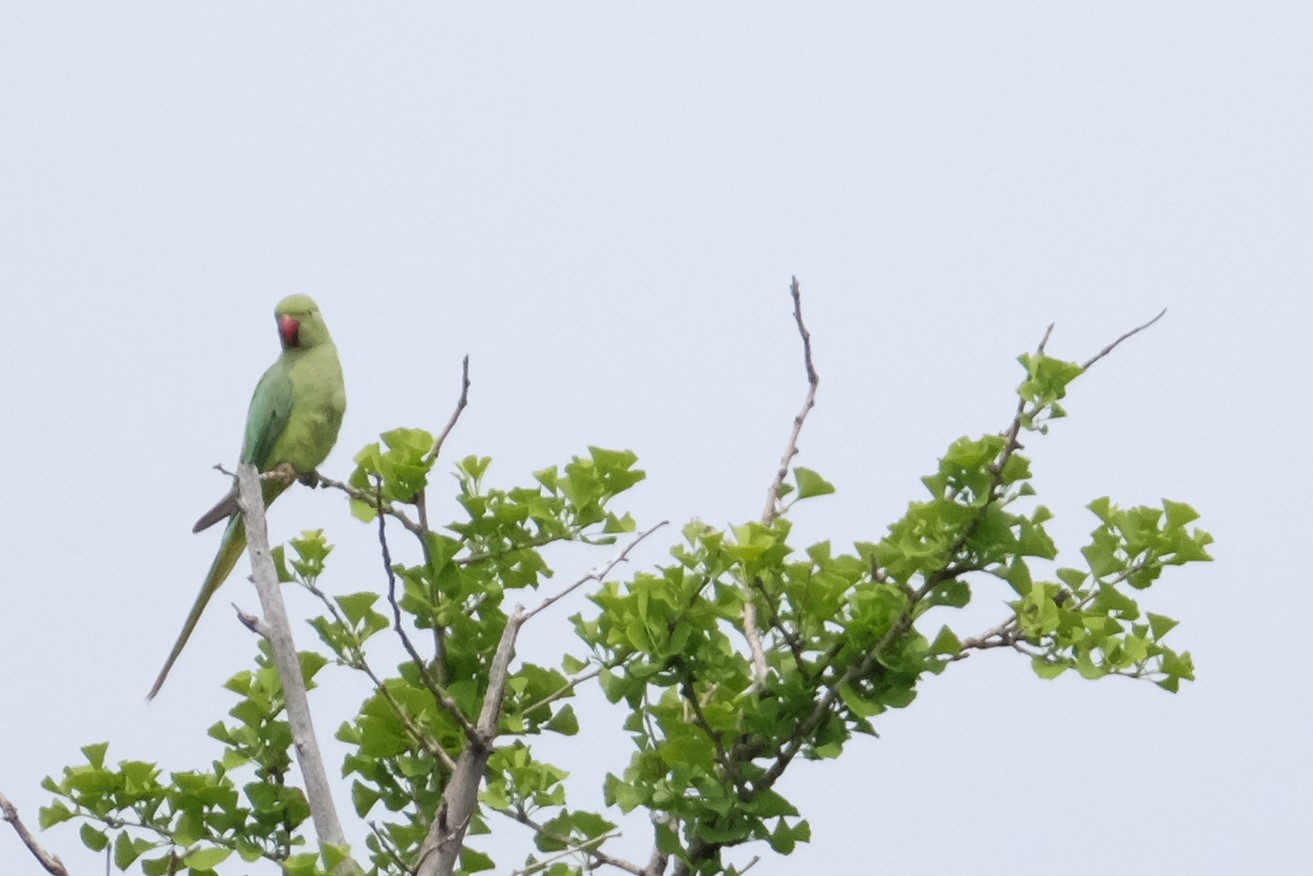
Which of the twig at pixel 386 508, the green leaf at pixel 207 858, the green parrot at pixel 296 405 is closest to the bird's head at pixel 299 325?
the green parrot at pixel 296 405

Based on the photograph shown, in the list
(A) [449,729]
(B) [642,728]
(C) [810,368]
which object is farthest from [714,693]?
(C) [810,368]

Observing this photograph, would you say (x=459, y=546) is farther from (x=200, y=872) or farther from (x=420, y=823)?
(x=200, y=872)

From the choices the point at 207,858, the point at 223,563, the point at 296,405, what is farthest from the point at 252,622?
the point at 296,405

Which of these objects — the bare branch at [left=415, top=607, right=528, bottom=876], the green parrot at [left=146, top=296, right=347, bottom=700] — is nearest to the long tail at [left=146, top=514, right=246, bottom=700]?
the green parrot at [left=146, top=296, right=347, bottom=700]

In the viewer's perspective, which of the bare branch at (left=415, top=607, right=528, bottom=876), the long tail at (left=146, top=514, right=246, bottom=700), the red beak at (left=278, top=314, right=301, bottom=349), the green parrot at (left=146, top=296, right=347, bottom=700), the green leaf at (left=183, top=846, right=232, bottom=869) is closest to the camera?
the bare branch at (left=415, top=607, right=528, bottom=876)

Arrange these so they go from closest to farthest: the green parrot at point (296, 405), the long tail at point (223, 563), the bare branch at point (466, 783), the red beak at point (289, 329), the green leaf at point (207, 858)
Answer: the bare branch at point (466, 783)
the green leaf at point (207, 858)
the long tail at point (223, 563)
the green parrot at point (296, 405)
the red beak at point (289, 329)

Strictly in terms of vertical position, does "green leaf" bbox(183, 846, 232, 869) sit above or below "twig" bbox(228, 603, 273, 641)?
below

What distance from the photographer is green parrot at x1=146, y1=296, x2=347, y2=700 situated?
14.1ft

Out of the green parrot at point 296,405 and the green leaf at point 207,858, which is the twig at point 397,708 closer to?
the green leaf at point 207,858

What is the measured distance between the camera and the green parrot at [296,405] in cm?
430

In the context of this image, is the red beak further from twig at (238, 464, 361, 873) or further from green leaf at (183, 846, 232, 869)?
green leaf at (183, 846, 232, 869)

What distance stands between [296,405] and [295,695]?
190 cm

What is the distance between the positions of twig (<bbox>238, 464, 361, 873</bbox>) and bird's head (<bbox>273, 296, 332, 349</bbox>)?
5.97 ft

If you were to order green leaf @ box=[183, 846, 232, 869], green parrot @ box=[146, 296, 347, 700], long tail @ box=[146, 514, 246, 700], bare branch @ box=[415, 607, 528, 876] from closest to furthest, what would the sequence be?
1. bare branch @ box=[415, 607, 528, 876]
2. green leaf @ box=[183, 846, 232, 869]
3. long tail @ box=[146, 514, 246, 700]
4. green parrot @ box=[146, 296, 347, 700]
